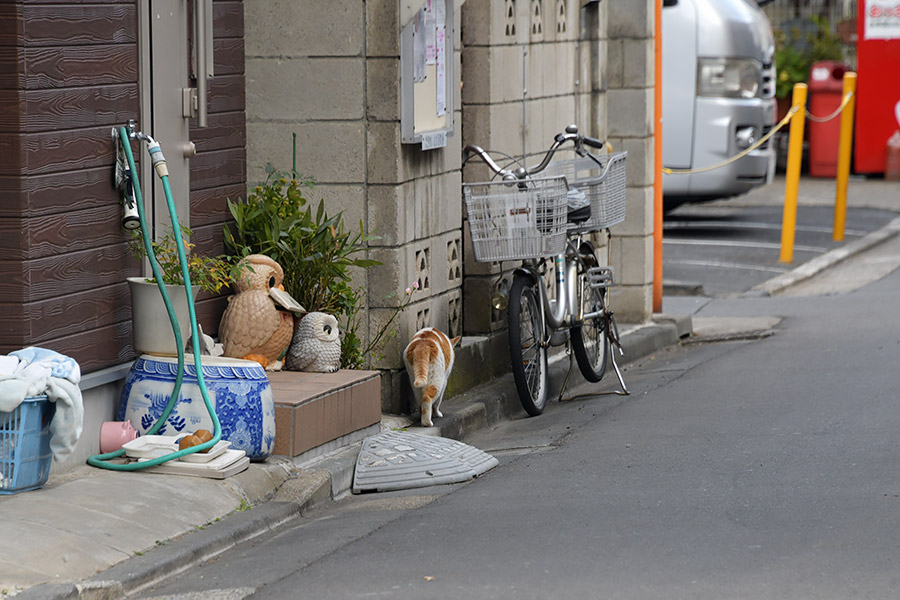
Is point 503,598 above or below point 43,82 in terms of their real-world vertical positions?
below

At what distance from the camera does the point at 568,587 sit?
499 cm

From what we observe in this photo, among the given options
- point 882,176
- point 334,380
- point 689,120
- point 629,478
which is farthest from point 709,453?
point 882,176

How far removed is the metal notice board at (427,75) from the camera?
7.70 metres

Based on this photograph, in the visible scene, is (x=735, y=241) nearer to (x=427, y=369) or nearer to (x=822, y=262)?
(x=822, y=262)

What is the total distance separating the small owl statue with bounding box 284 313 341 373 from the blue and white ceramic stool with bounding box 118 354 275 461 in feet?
2.51

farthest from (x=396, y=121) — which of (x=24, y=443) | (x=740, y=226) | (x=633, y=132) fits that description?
(x=740, y=226)

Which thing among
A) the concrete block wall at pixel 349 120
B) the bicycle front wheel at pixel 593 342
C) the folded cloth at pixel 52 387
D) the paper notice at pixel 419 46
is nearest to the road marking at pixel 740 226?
the bicycle front wheel at pixel 593 342

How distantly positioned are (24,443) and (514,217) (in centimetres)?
350

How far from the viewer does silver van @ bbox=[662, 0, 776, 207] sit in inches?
649

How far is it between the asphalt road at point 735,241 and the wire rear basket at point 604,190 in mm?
4720

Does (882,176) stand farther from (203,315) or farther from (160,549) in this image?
(160,549)

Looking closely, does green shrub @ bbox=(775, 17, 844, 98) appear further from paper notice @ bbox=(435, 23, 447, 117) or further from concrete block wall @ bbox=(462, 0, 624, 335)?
paper notice @ bbox=(435, 23, 447, 117)

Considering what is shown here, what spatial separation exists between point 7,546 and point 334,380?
231cm

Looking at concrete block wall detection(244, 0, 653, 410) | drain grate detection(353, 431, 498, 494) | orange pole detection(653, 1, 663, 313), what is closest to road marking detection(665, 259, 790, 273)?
orange pole detection(653, 1, 663, 313)
